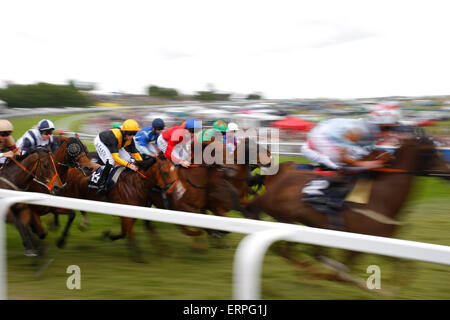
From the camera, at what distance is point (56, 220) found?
558 cm

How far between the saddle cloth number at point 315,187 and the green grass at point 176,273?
58 cm

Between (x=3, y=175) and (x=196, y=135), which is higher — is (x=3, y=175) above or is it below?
below

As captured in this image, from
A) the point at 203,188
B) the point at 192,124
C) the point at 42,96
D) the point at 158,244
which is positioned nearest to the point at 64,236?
the point at 158,244

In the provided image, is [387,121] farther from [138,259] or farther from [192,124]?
[138,259]

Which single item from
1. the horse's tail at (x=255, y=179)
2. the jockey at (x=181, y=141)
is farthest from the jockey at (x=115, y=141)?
the horse's tail at (x=255, y=179)

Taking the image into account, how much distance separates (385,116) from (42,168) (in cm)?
303

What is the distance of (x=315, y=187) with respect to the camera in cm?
388

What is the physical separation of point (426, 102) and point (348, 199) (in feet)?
74.9

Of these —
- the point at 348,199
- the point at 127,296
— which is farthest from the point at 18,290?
the point at 348,199

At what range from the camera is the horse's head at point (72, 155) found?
5305mm

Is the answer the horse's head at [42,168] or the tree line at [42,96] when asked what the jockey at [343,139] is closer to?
the horse's head at [42,168]
